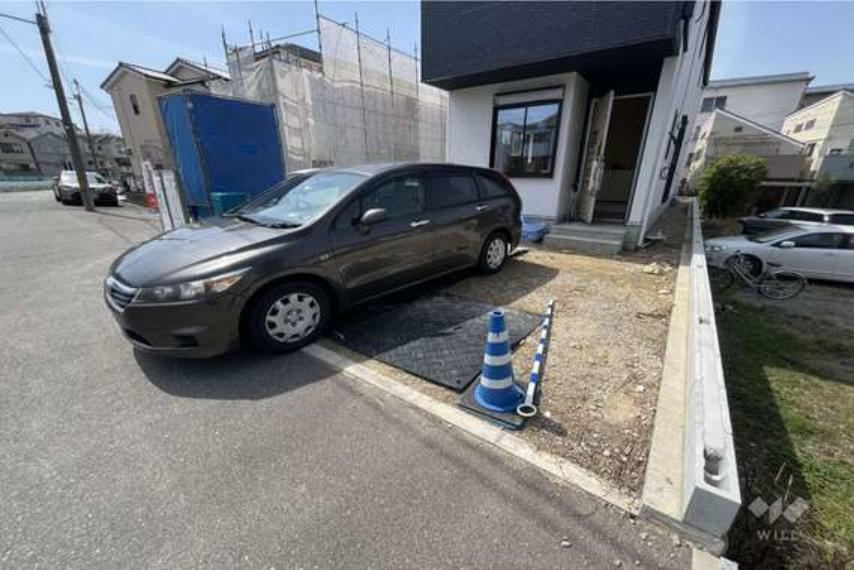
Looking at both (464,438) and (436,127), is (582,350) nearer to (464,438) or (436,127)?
(464,438)

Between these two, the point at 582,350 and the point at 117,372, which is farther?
the point at 582,350

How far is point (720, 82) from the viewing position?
96.7 feet

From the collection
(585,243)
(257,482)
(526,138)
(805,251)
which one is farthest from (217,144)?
(805,251)

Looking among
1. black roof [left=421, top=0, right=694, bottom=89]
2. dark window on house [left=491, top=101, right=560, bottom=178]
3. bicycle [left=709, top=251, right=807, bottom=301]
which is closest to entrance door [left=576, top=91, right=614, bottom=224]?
black roof [left=421, top=0, right=694, bottom=89]

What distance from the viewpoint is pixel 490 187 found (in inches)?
190

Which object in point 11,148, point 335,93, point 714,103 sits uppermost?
point 714,103

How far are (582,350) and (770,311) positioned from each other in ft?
15.6

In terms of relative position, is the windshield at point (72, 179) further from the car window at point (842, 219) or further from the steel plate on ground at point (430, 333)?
the car window at point (842, 219)

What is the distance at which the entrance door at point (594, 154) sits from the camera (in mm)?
6527

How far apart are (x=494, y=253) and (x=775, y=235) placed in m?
6.64

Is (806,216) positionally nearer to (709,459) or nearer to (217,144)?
(709,459)

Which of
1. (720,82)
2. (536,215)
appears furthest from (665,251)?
(720,82)

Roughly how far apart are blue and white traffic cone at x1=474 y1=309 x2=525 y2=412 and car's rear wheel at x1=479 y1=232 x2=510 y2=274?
2.71 m

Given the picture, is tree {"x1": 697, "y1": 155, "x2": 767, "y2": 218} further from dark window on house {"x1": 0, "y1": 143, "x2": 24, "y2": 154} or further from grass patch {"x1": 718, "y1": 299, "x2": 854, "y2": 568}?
dark window on house {"x1": 0, "y1": 143, "x2": 24, "y2": 154}
